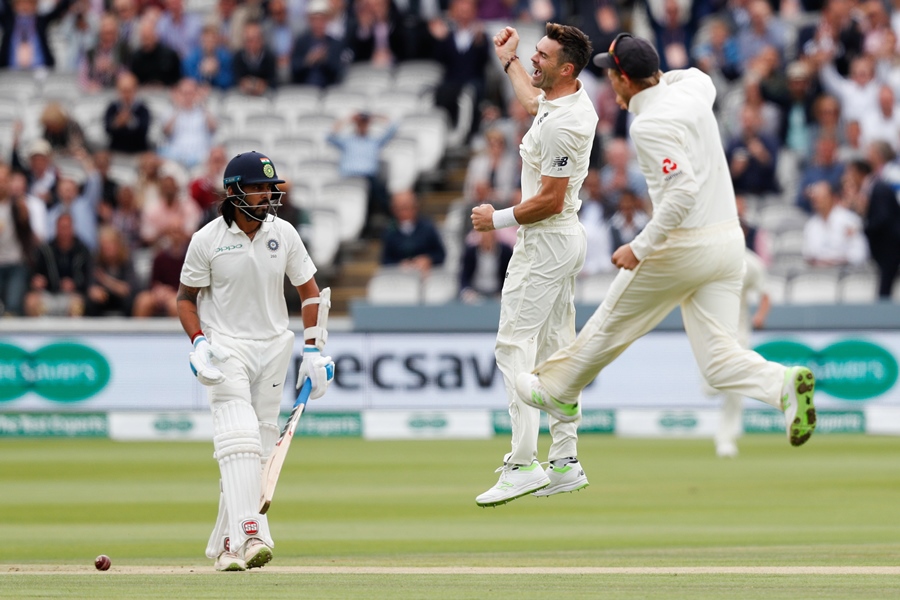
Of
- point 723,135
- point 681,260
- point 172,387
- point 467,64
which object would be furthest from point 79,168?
point 681,260

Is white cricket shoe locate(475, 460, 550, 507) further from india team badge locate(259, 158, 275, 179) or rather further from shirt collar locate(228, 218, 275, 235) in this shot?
india team badge locate(259, 158, 275, 179)

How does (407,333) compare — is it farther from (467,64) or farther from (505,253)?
(467,64)

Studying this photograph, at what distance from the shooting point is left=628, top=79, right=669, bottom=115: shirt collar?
7285mm

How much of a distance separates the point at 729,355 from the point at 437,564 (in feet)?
5.85

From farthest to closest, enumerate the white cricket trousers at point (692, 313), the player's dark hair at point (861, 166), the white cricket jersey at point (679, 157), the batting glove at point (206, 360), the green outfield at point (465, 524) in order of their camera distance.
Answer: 1. the player's dark hair at point (861, 166)
2. the batting glove at point (206, 360)
3. the white cricket trousers at point (692, 313)
4. the white cricket jersey at point (679, 157)
5. the green outfield at point (465, 524)

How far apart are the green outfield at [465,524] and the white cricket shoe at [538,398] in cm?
75

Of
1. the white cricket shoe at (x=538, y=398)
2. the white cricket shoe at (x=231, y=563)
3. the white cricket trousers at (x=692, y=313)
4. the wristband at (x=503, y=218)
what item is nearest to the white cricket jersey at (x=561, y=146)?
the wristband at (x=503, y=218)

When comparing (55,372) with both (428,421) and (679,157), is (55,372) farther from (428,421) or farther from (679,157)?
(679,157)

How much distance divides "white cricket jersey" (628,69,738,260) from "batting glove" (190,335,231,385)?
6.54 feet

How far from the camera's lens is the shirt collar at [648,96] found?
7285 mm

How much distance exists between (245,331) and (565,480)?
5.87 ft

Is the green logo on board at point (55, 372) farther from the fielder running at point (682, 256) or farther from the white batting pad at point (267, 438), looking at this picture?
the fielder running at point (682, 256)

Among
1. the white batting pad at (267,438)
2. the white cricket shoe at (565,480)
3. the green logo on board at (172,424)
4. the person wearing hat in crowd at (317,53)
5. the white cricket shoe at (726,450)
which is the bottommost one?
the green logo on board at (172,424)

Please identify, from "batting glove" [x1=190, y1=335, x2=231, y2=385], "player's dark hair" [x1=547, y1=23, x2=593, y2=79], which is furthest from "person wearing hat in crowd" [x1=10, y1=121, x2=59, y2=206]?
"player's dark hair" [x1=547, y1=23, x2=593, y2=79]
